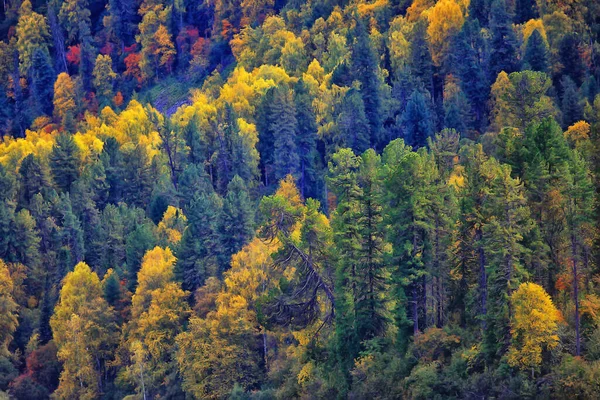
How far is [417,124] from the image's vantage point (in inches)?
4338

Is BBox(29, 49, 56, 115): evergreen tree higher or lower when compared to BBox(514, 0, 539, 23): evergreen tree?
higher

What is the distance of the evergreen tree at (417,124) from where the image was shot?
10988cm

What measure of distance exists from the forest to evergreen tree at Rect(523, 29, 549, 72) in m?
0.23

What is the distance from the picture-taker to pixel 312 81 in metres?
126

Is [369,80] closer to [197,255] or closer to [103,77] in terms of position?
[197,255]

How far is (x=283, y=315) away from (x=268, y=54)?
74185mm

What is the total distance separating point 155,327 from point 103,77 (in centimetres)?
9782

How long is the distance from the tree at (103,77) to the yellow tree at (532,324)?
12831 cm

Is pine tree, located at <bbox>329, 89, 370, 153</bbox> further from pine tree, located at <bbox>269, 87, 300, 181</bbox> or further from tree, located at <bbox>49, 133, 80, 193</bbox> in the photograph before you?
tree, located at <bbox>49, 133, 80, 193</bbox>

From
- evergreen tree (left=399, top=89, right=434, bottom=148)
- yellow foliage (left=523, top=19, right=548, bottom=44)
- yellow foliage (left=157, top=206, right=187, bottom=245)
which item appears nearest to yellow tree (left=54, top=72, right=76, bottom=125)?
yellow foliage (left=157, top=206, right=187, bottom=245)

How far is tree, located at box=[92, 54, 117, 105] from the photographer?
18088cm

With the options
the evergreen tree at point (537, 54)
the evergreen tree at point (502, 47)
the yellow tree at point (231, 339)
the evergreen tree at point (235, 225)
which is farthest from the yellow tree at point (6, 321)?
the evergreen tree at point (537, 54)

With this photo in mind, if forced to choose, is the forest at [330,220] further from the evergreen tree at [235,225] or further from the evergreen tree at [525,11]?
the evergreen tree at [525,11]

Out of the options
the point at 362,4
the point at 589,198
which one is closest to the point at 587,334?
the point at 589,198
